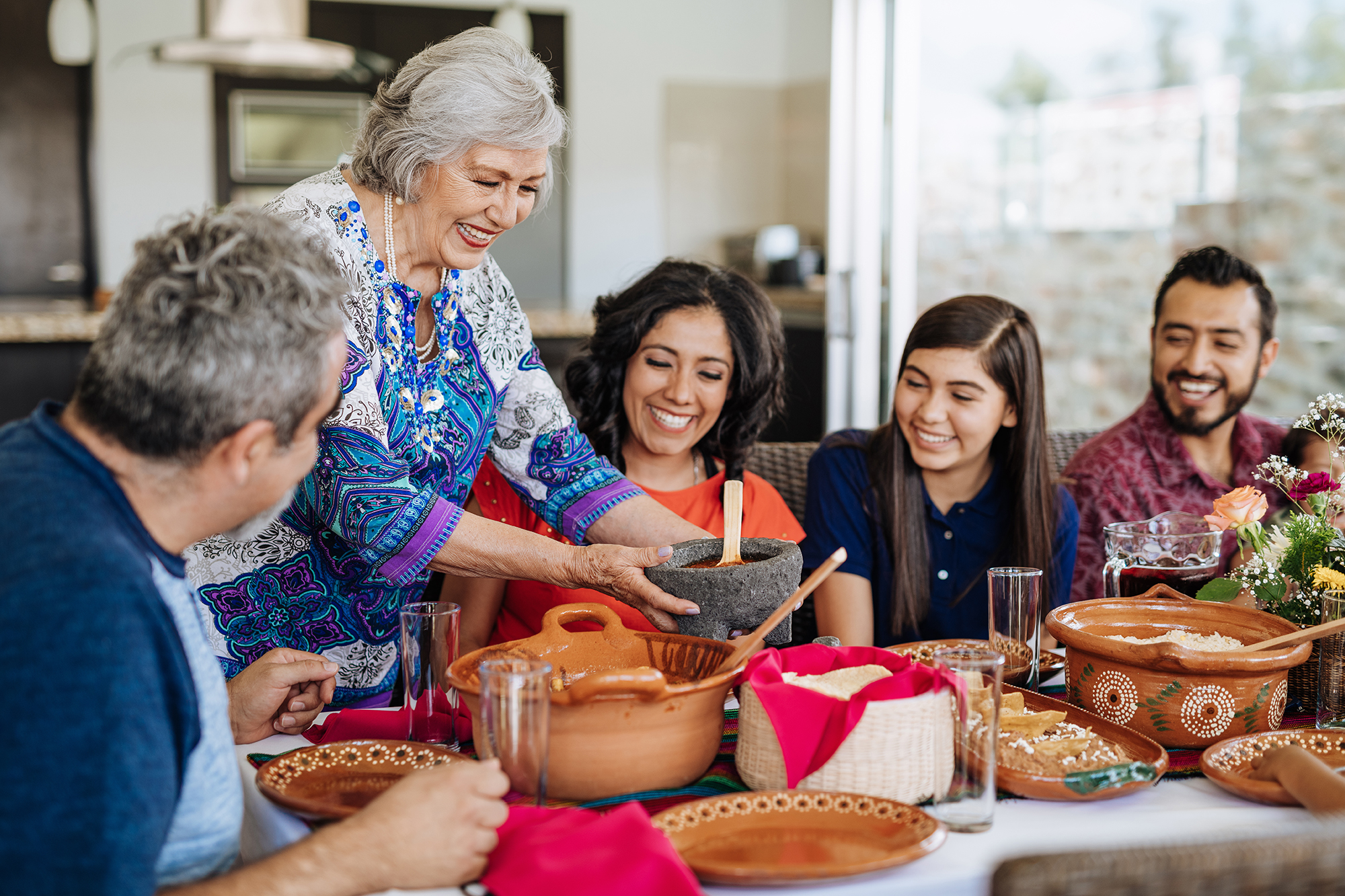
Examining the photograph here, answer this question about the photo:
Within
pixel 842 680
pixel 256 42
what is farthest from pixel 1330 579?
pixel 256 42

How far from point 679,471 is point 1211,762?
1.17 m

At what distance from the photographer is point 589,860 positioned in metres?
0.98

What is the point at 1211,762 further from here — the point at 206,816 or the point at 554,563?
the point at 206,816

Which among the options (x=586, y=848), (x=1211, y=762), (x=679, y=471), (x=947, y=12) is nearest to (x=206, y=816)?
(x=586, y=848)

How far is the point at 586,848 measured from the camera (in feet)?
3.27

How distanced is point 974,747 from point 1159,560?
0.72 m

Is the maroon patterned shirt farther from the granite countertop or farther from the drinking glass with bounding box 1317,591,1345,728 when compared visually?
the granite countertop

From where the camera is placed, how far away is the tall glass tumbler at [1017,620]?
149 cm

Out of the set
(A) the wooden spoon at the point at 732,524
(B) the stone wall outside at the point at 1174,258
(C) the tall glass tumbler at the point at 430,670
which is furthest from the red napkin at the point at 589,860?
(B) the stone wall outside at the point at 1174,258

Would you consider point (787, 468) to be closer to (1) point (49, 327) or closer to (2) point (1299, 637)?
(2) point (1299, 637)

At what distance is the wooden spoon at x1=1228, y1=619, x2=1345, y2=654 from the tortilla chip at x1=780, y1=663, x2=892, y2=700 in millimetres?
419

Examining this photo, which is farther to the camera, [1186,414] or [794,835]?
[1186,414]

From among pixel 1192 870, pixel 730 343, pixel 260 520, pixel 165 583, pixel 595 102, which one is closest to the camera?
pixel 1192 870

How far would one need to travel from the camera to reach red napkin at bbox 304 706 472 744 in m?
1.36
